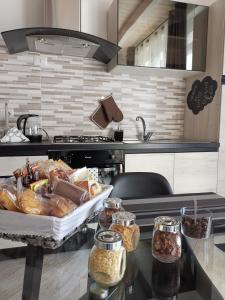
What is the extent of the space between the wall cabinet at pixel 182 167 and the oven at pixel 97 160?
0.10m

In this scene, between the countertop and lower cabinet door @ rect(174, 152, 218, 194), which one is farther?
lower cabinet door @ rect(174, 152, 218, 194)

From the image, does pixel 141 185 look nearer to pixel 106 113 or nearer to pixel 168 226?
pixel 168 226

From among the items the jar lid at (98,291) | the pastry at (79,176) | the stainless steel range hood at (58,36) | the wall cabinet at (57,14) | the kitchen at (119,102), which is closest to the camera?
the jar lid at (98,291)

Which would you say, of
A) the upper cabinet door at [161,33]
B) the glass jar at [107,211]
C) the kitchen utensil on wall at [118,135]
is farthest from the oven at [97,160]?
the glass jar at [107,211]

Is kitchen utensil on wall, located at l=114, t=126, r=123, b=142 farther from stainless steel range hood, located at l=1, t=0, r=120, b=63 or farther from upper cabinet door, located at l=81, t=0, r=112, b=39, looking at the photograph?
upper cabinet door, located at l=81, t=0, r=112, b=39

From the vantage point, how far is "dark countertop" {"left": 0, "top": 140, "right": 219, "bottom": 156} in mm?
Answer: 1934

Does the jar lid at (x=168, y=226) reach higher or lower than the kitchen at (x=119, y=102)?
lower

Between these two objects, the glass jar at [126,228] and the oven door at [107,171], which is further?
the oven door at [107,171]

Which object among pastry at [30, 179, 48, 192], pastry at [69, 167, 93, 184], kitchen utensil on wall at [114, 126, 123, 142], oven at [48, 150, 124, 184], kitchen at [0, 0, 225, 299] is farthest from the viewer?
kitchen utensil on wall at [114, 126, 123, 142]

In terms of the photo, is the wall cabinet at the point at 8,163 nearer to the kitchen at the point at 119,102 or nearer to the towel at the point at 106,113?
the kitchen at the point at 119,102

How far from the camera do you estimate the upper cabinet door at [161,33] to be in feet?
7.59

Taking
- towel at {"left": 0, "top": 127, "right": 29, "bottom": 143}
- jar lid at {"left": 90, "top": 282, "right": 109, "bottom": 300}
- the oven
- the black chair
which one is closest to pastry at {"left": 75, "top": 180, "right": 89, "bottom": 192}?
jar lid at {"left": 90, "top": 282, "right": 109, "bottom": 300}

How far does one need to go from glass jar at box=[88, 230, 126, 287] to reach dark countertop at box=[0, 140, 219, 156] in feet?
4.96

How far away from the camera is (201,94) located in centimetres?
267
